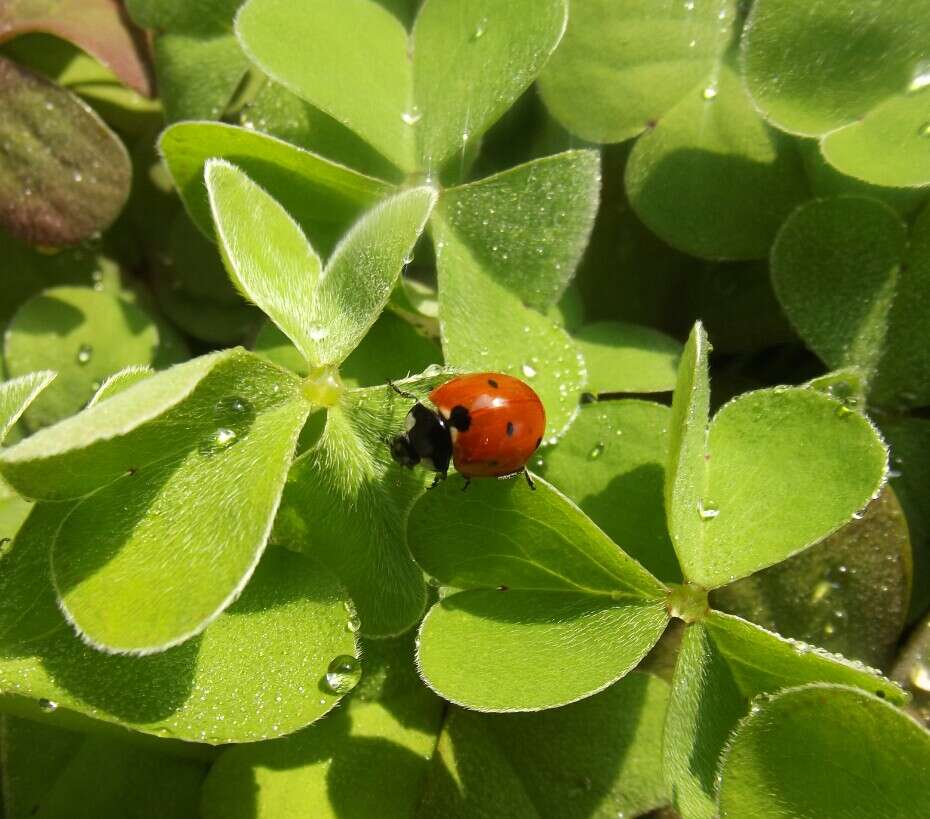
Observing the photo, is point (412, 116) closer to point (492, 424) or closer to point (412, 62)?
point (412, 62)

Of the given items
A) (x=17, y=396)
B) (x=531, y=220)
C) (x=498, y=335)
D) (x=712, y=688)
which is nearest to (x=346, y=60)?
(x=531, y=220)

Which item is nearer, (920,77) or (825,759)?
(825,759)

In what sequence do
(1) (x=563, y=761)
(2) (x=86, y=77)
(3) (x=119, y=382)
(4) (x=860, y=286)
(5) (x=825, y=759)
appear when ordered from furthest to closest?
1. (2) (x=86, y=77)
2. (4) (x=860, y=286)
3. (1) (x=563, y=761)
4. (3) (x=119, y=382)
5. (5) (x=825, y=759)

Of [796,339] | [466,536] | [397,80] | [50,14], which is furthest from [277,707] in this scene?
[50,14]

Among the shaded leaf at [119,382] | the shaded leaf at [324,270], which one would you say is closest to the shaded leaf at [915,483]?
the shaded leaf at [324,270]

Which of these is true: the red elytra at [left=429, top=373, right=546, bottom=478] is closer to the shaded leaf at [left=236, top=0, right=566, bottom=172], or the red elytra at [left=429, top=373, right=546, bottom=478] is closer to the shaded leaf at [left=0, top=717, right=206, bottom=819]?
the shaded leaf at [left=236, top=0, right=566, bottom=172]

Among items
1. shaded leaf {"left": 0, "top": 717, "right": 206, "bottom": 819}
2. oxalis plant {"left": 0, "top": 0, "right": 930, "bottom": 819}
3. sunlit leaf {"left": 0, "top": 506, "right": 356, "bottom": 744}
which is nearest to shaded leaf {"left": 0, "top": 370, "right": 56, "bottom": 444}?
oxalis plant {"left": 0, "top": 0, "right": 930, "bottom": 819}

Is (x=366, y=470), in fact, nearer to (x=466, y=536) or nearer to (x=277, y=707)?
(x=466, y=536)

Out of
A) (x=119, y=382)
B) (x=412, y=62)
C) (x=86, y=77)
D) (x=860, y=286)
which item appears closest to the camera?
(x=119, y=382)
